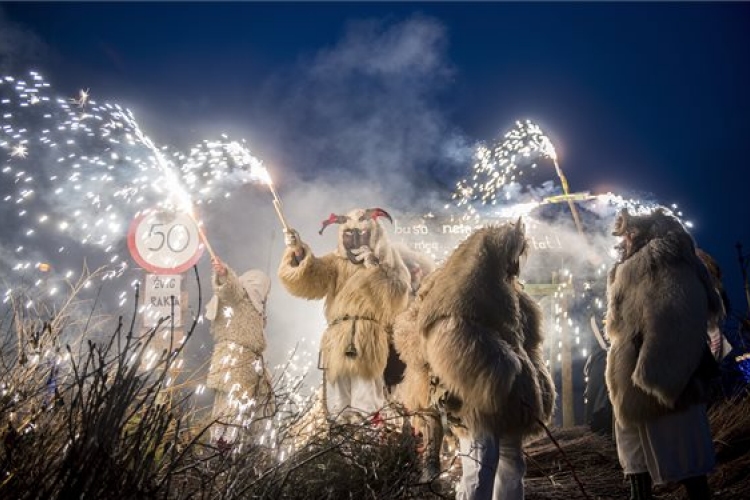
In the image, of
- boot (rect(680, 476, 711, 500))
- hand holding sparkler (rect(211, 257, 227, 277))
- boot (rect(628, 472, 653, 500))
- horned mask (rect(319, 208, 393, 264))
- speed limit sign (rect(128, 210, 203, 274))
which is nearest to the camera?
boot (rect(680, 476, 711, 500))

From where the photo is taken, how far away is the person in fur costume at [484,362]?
9.05 feet

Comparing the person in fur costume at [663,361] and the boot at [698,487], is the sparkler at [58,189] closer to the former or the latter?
the person in fur costume at [663,361]

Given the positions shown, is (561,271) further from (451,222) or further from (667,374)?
(667,374)

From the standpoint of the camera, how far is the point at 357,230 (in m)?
5.39

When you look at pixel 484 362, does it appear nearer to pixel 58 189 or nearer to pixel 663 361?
pixel 663 361

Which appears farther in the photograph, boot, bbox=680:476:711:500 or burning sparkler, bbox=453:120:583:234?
burning sparkler, bbox=453:120:583:234

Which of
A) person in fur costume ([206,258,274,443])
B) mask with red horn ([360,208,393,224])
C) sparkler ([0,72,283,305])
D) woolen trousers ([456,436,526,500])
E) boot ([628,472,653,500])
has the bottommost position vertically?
boot ([628,472,653,500])

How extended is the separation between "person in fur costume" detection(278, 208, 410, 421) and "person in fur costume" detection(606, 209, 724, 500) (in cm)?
207

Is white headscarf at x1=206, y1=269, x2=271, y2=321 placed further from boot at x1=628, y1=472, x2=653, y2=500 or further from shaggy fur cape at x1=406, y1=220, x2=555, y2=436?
boot at x1=628, y1=472, x2=653, y2=500

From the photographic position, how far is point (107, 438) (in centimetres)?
131

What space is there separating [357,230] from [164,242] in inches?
167

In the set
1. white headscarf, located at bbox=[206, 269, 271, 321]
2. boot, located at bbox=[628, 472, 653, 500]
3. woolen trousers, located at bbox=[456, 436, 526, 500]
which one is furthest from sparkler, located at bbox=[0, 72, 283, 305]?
boot, located at bbox=[628, 472, 653, 500]

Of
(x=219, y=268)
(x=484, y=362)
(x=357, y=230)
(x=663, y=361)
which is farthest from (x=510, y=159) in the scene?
(x=484, y=362)

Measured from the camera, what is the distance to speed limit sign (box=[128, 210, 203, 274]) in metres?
7.75
